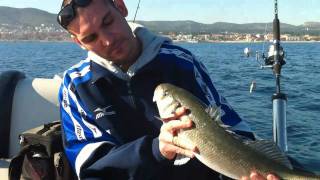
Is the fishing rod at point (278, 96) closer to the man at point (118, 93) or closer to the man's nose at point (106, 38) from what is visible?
the man at point (118, 93)

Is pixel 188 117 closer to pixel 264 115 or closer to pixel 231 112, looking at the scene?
pixel 231 112

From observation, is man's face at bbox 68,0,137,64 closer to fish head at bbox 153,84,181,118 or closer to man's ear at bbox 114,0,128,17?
man's ear at bbox 114,0,128,17

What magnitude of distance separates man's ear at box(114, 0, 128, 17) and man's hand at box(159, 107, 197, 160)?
4.03 ft

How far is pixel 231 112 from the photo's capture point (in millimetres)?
4262

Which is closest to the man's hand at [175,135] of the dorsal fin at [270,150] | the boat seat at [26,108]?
the dorsal fin at [270,150]

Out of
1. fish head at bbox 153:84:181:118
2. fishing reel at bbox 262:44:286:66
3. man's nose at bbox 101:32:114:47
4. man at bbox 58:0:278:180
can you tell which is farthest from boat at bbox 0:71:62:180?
fishing reel at bbox 262:44:286:66

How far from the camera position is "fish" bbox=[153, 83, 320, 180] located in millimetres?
3105

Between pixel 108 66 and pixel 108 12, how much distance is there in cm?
46

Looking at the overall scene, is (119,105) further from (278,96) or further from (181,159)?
(278,96)

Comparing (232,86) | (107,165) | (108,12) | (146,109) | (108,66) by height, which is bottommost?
Result: (232,86)

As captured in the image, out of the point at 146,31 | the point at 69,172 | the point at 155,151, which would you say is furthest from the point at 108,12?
the point at 69,172

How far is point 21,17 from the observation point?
89.6 metres

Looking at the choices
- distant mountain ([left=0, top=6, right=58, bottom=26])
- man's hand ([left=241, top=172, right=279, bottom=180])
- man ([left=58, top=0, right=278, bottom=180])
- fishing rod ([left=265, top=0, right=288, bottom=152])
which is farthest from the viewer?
distant mountain ([left=0, top=6, right=58, bottom=26])

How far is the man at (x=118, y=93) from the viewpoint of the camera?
371 centimetres
